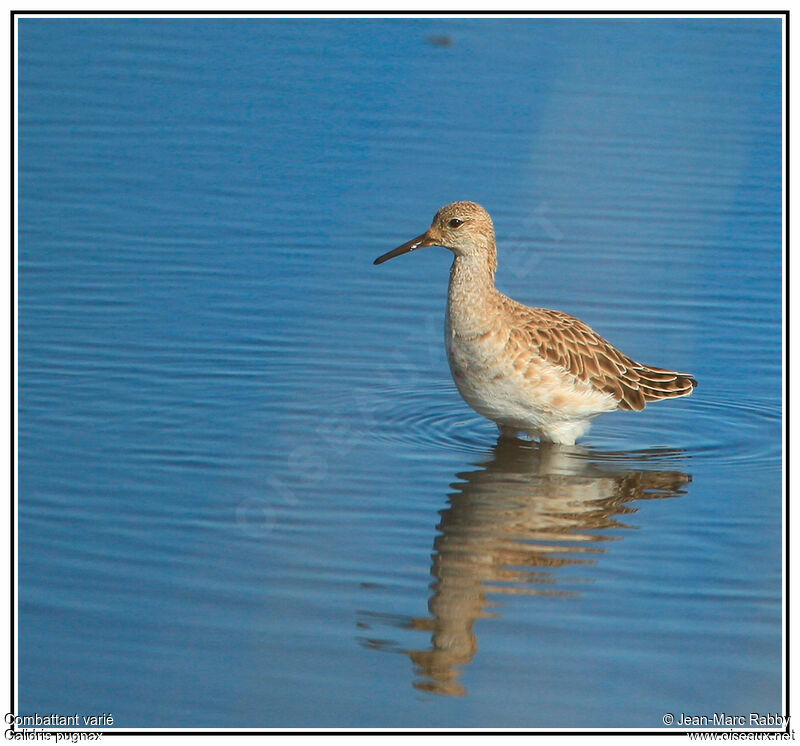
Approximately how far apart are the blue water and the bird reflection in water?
0.03 m

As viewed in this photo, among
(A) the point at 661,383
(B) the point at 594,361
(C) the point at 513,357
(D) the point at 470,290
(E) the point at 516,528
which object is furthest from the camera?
(A) the point at 661,383

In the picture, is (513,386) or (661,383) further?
(661,383)

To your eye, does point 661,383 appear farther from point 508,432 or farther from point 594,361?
point 508,432

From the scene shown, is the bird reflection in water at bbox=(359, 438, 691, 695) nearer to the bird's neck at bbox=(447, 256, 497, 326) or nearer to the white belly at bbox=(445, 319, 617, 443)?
the white belly at bbox=(445, 319, 617, 443)

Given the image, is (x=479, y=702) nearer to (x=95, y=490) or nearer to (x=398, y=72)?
(x=95, y=490)

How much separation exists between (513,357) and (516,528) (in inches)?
66.9

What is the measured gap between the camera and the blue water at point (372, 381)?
7.69 metres

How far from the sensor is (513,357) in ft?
35.1

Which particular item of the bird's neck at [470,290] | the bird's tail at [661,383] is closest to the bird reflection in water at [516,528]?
the bird's tail at [661,383]

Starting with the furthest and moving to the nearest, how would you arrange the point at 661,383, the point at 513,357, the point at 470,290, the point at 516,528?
the point at 661,383
the point at 470,290
the point at 513,357
the point at 516,528

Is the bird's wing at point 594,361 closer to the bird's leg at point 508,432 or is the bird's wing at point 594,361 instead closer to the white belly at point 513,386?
the white belly at point 513,386

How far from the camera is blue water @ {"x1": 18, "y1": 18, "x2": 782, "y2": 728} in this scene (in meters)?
7.69

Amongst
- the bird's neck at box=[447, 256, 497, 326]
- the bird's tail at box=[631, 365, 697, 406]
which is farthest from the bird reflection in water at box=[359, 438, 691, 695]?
the bird's neck at box=[447, 256, 497, 326]

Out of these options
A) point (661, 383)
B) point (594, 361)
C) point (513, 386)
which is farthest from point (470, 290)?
point (661, 383)
